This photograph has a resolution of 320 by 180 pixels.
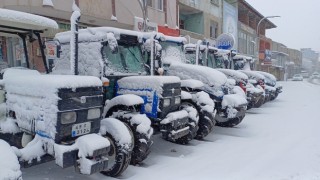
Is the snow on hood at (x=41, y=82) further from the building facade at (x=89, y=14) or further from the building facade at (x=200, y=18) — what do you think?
the building facade at (x=200, y=18)

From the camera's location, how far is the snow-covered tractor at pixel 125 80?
5926 millimetres

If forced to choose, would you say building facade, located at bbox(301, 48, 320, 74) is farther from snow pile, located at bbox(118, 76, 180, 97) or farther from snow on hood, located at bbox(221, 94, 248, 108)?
snow pile, located at bbox(118, 76, 180, 97)

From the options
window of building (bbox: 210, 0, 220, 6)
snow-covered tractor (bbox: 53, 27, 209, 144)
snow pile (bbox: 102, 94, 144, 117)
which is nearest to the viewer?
snow pile (bbox: 102, 94, 144, 117)

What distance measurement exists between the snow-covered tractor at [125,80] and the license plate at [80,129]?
1.18m

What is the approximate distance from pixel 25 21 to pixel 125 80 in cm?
217

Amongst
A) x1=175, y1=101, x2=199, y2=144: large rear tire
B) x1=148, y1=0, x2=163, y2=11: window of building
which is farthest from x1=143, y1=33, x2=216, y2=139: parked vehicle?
x1=148, y1=0, x2=163, y2=11: window of building

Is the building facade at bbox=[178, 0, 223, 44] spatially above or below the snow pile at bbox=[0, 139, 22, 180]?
above

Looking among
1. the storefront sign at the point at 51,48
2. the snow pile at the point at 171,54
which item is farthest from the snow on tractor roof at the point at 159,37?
the storefront sign at the point at 51,48

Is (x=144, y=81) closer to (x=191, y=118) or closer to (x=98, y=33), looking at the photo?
(x=98, y=33)

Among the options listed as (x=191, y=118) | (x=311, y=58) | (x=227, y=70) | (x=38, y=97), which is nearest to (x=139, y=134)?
(x=38, y=97)

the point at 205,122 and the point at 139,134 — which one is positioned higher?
the point at 139,134

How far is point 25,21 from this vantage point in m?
4.75

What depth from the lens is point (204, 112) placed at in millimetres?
7566

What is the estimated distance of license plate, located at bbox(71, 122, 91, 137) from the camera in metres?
4.23
